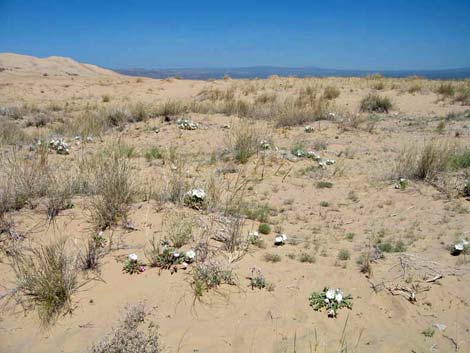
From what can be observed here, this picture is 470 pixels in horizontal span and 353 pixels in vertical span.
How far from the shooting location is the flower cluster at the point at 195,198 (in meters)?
4.51

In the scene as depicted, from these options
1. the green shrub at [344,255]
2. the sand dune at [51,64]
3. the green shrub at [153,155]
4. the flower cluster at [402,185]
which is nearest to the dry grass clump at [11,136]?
the green shrub at [153,155]

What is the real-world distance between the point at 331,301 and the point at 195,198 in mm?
2090

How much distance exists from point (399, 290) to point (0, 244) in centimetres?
378

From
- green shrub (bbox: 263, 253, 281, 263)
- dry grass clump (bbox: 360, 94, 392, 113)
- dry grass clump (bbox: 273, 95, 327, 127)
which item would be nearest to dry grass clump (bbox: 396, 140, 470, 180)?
→ green shrub (bbox: 263, 253, 281, 263)

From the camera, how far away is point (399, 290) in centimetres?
320

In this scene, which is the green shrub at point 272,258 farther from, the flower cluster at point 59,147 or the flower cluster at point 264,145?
the flower cluster at point 59,147

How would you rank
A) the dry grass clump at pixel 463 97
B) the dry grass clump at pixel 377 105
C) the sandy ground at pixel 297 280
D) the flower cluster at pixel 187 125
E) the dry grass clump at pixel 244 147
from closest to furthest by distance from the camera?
the sandy ground at pixel 297 280, the dry grass clump at pixel 244 147, the flower cluster at pixel 187 125, the dry grass clump at pixel 377 105, the dry grass clump at pixel 463 97

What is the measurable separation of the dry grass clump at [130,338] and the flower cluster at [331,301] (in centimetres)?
127

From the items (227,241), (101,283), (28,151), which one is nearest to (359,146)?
(227,241)

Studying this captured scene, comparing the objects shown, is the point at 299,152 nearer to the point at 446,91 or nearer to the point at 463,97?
the point at 463,97

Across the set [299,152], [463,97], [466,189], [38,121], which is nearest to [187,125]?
[299,152]

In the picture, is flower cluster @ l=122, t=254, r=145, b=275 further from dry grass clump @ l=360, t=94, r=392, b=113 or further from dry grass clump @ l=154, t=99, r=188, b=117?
dry grass clump @ l=360, t=94, r=392, b=113

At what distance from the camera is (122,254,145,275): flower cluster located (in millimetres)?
3412

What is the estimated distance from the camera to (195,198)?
4.54m
